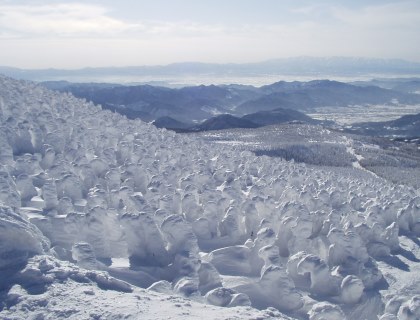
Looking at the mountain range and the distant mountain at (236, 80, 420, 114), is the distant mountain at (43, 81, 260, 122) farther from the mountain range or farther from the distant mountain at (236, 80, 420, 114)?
the distant mountain at (236, 80, 420, 114)

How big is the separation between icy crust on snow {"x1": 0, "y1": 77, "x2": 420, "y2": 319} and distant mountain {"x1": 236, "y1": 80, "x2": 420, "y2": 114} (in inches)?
4973

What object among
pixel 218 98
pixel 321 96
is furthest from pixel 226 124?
pixel 321 96

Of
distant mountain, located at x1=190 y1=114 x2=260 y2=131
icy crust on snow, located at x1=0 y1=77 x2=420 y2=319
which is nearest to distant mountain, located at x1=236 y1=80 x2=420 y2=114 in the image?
distant mountain, located at x1=190 y1=114 x2=260 y2=131

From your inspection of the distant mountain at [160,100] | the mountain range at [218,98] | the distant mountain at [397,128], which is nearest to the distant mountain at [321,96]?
the mountain range at [218,98]

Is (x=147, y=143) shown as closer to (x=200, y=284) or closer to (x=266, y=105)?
(x=200, y=284)

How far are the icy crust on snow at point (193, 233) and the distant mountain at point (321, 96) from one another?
126 metres

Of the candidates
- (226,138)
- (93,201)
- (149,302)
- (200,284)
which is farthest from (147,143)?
(226,138)

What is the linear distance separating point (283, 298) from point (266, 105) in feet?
439

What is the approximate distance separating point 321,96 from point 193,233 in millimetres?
163884

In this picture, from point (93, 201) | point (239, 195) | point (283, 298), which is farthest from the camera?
point (239, 195)

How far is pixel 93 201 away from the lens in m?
8.11

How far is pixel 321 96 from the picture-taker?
16562 centimetres

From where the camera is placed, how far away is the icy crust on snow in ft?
18.9

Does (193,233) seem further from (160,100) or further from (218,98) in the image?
(218,98)
